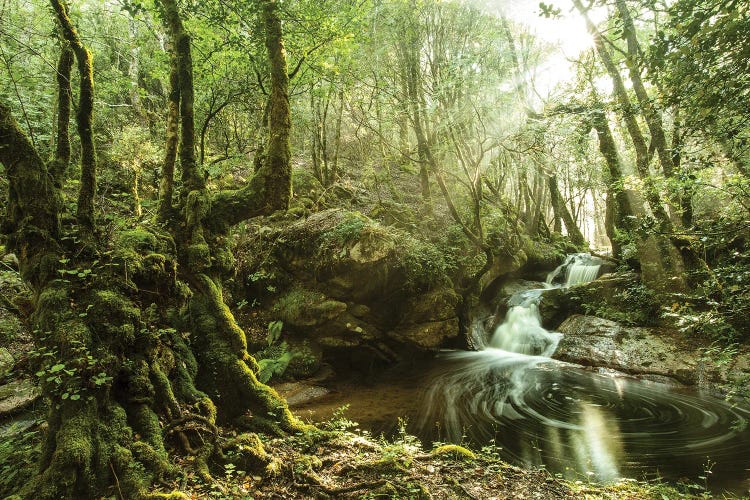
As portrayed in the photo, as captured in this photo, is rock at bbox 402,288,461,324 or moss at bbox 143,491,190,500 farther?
rock at bbox 402,288,461,324

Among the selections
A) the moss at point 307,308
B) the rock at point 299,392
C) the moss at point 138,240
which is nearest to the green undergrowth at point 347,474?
the moss at point 138,240

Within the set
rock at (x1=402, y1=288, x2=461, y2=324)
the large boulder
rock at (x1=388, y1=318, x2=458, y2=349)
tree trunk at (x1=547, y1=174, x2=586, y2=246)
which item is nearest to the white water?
rock at (x1=388, y1=318, x2=458, y2=349)

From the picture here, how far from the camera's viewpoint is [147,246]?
5070mm

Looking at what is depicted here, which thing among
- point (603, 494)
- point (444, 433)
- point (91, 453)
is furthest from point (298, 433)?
point (603, 494)

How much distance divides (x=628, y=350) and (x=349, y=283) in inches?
327

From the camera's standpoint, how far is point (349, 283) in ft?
36.2

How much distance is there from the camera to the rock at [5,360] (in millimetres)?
5959

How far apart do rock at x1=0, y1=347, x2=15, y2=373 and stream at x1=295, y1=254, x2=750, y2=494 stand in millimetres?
5074

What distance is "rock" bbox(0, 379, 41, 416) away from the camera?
553cm

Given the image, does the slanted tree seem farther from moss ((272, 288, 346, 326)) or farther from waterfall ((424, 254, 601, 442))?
moss ((272, 288, 346, 326))

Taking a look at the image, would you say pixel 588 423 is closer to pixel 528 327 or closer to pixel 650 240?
pixel 528 327

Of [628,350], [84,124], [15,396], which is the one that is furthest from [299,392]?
[628,350]

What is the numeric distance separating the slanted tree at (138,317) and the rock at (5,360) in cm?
312

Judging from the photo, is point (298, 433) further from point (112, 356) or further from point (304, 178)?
point (304, 178)
